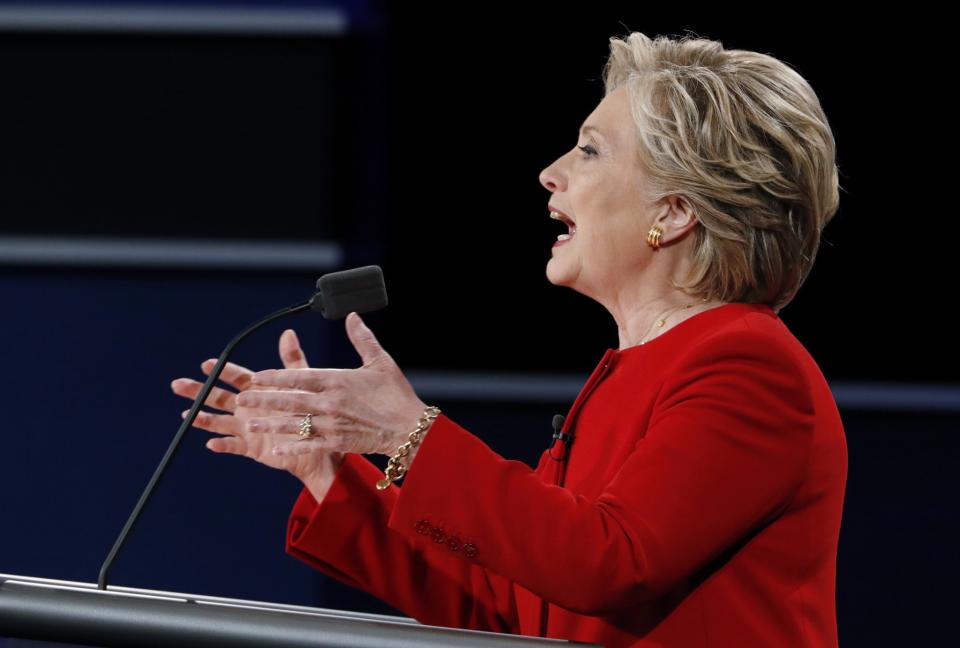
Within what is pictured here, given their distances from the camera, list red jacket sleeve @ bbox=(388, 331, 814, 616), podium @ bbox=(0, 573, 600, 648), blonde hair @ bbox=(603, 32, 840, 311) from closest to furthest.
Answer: podium @ bbox=(0, 573, 600, 648) → red jacket sleeve @ bbox=(388, 331, 814, 616) → blonde hair @ bbox=(603, 32, 840, 311)

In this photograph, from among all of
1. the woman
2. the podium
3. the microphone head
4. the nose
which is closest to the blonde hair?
the woman

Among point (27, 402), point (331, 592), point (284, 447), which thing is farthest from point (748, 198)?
point (27, 402)

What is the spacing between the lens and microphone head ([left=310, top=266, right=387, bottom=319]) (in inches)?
45.3

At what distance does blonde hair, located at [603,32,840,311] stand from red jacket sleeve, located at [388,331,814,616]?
0.18 meters

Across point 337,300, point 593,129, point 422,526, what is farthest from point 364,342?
point 593,129

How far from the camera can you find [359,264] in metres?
2.80

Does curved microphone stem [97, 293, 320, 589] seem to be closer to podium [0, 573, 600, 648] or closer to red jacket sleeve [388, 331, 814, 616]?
podium [0, 573, 600, 648]

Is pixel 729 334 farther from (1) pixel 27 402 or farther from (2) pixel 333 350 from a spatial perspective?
(1) pixel 27 402

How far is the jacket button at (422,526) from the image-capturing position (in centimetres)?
112

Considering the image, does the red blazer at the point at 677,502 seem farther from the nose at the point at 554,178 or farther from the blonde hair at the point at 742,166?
the nose at the point at 554,178

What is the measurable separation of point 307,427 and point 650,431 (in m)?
0.31

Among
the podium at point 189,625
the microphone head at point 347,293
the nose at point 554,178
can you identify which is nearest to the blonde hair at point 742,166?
the nose at point 554,178

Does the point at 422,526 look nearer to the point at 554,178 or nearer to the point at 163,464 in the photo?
the point at 163,464

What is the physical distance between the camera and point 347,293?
116 cm
